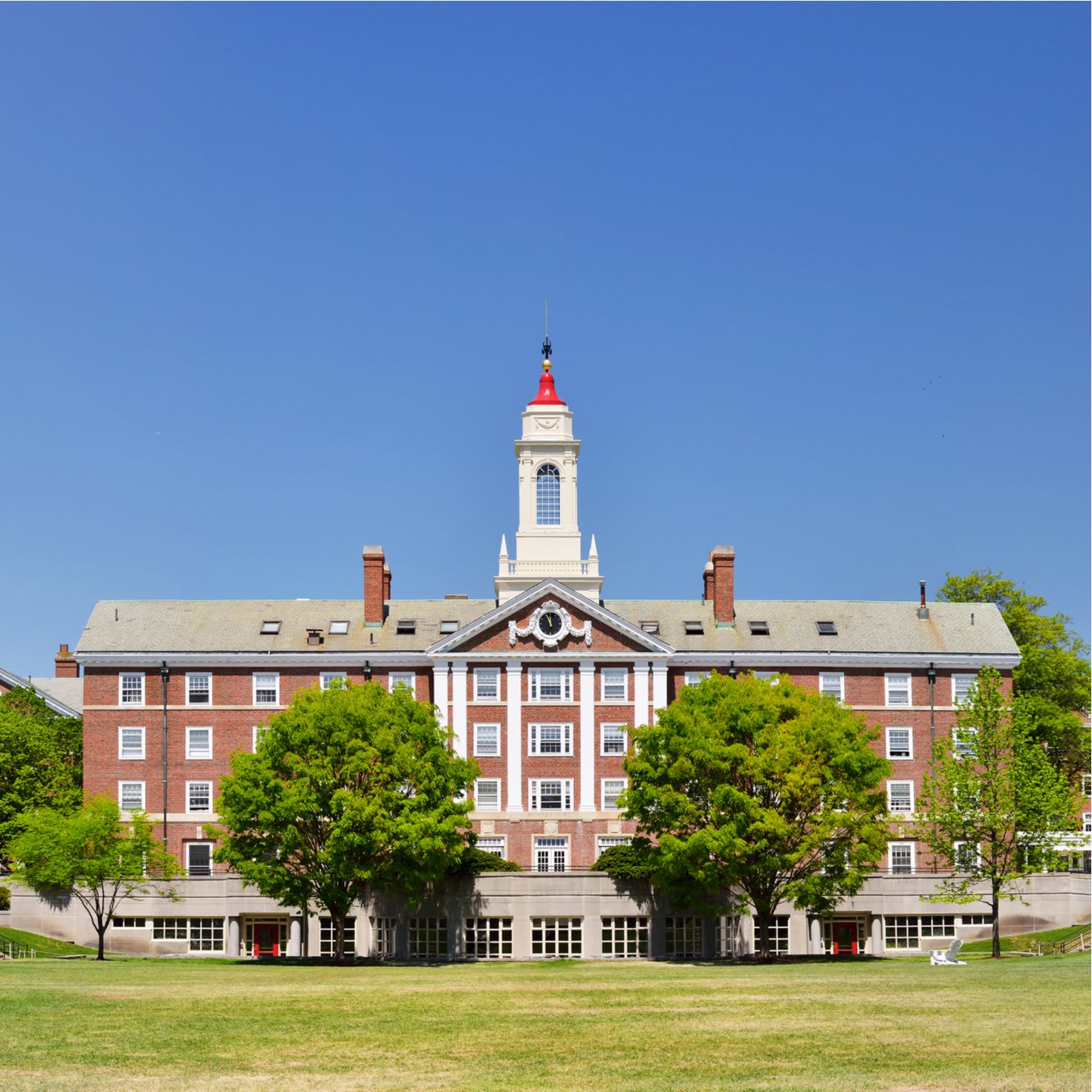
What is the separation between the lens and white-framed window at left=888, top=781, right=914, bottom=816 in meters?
83.4

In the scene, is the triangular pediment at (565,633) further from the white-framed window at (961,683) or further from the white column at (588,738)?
the white-framed window at (961,683)

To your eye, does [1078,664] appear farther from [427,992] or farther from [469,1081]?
[469,1081]

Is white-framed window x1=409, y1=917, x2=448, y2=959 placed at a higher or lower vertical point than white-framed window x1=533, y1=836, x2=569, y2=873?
lower

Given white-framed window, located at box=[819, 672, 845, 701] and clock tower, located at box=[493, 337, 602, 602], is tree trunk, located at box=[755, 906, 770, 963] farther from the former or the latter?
clock tower, located at box=[493, 337, 602, 602]

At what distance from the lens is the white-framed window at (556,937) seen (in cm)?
7225

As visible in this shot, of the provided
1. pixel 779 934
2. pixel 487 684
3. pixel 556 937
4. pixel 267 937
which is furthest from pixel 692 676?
pixel 267 937

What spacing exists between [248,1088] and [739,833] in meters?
38.5

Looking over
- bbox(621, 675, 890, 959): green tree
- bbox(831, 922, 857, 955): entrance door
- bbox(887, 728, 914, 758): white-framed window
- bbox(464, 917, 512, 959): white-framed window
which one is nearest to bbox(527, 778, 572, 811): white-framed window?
bbox(464, 917, 512, 959): white-framed window

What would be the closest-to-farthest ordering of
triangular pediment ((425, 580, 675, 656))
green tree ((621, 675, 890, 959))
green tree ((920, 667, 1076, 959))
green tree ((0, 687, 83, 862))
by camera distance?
green tree ((621, 675, 890, 959)) → green tree ((920, 667, 1076, 959)) → triangular pediment ((425, 580, 675, 656)) → green tree ((0, 687, 83, 862))

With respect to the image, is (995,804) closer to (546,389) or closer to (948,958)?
(948,958)

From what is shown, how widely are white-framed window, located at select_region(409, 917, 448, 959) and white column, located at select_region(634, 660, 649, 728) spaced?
48.1 ft

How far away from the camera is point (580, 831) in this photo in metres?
81.1

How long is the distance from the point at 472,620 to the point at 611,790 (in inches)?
389

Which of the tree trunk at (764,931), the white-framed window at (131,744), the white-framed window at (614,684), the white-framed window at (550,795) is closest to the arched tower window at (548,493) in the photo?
the white-framed window at (614,684)
